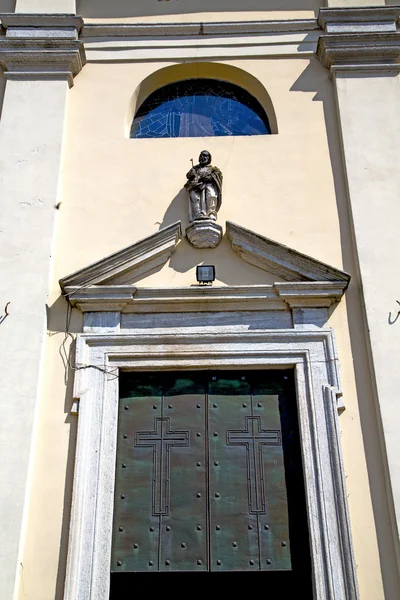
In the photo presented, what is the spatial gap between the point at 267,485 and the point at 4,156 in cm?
395

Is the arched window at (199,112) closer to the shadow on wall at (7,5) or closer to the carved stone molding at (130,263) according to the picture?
the carved stone molding at (130,263)

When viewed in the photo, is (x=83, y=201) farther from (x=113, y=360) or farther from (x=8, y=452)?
(x=8, y=452)

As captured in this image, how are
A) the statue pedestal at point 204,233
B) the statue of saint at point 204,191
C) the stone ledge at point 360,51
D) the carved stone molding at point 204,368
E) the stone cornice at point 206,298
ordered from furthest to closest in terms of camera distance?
the stone ledge at point 360,51 < the statue of saint at point 204,191 < the statue pedestal at point 204,233 < the stone cornice at point 206,298 < the carved stone molding at point 204,368

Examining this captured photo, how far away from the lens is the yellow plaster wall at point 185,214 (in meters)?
6.23

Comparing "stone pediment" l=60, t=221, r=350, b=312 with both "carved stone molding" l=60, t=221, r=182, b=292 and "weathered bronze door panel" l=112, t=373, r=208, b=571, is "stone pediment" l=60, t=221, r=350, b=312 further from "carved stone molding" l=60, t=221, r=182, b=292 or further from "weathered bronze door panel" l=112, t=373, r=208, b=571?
"weathered bronze door panel" l=112, t=373, r=208, b=571

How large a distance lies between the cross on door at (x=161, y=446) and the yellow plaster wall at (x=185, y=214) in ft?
2.05

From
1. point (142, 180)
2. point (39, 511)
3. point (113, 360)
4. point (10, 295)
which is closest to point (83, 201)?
point (142, 180)

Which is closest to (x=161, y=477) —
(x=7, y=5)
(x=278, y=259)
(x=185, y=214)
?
(x=278, y=259)

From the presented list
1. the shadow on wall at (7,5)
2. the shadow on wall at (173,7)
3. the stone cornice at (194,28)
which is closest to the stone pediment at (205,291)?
the stone cornice at (194,28)

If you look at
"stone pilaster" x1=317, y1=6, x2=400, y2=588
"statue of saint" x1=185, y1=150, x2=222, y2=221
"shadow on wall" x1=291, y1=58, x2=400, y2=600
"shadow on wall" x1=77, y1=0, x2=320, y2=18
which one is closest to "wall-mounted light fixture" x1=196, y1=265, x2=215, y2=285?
"statue of saint" x1=185, y1=150, x2=222, y2=221

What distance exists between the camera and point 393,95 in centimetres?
820

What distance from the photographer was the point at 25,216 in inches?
296

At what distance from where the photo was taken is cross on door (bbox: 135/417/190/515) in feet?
21.1

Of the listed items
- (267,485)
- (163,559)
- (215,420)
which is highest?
(215,420)
